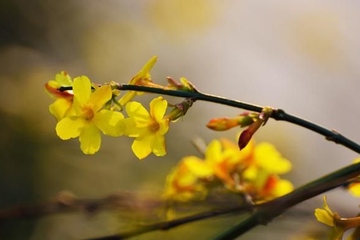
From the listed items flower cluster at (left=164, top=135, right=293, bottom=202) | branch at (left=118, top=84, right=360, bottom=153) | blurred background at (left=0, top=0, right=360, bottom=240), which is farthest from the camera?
blurred background at (left=0, top=0, right=360, bottom=240)

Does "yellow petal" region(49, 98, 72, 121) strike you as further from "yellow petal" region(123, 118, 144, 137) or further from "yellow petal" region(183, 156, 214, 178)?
"yellow petal" region(183, 156, 214, 178)

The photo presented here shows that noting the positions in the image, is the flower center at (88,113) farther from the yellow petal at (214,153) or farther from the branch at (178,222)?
the yellow petal at (214,153)

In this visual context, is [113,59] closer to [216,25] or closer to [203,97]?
[216,25]

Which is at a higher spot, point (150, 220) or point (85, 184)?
point (85, 184)

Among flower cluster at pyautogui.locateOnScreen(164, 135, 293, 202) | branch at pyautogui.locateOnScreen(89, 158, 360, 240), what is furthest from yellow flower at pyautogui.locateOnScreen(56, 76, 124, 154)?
flower cluster at pyautogui.locateOnScreen(164, 135, 293, 202)

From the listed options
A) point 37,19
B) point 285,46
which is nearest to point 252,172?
point 37,19

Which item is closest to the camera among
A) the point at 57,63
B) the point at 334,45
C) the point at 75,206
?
the point at 75,206
